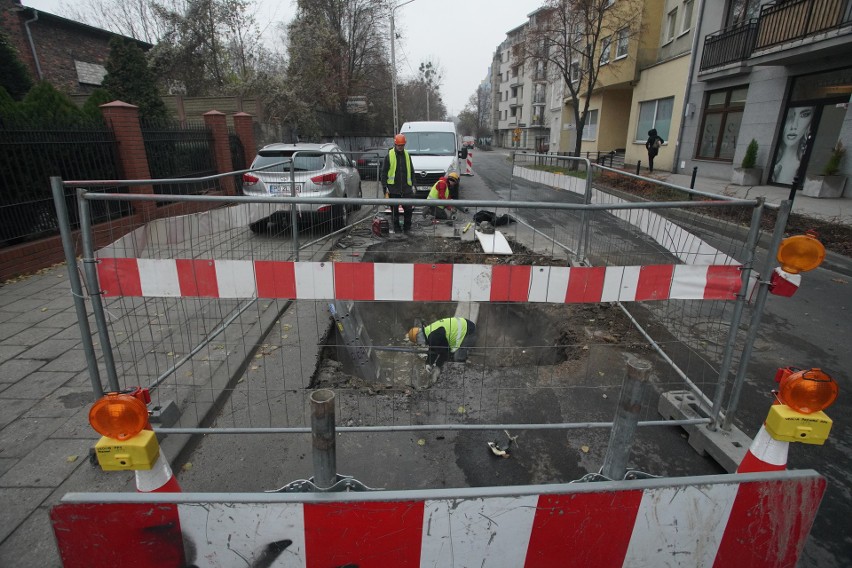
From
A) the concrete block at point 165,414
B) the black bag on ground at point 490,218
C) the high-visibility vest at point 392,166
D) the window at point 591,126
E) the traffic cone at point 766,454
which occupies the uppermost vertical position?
the window at point 591,126

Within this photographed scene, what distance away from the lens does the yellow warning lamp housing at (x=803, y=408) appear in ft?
5.98

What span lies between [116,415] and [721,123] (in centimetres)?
2253

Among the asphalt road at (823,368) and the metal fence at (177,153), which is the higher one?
the metal fence at (177,153)

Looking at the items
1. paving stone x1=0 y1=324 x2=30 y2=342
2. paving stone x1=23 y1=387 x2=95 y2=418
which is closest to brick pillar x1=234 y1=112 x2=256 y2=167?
paving stone x1=0 y1=324 x2=30 y2=342

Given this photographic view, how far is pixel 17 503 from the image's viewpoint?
2.53 meters

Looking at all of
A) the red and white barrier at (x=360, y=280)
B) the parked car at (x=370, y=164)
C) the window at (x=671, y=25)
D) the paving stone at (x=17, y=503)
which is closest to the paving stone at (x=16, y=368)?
the paving stone at (x=17, y=503)

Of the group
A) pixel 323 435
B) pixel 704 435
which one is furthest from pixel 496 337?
pixel 323 435

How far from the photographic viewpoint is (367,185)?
56.0ft

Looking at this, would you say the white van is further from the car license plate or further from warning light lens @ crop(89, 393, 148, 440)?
warning light lens @ crop(89, 393, 148, 440)

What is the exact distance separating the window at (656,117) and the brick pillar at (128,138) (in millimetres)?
21954

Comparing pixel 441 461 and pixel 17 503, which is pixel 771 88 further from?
pixel 17 503

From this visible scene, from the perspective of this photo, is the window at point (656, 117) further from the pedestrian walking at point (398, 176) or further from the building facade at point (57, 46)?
the building facade at point (57, 46)

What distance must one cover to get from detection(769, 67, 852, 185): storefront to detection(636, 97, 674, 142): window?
6775 mm

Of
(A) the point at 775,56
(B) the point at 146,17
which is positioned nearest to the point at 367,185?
(A) the point at 775,56
